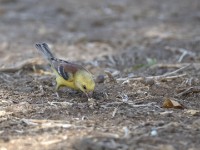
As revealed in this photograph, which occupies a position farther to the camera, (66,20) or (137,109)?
(66,20)

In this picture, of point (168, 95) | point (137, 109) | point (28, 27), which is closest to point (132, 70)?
point (168, 95)

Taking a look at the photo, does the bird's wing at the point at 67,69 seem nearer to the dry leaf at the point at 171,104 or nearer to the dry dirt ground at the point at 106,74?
the dry dirt ground at the point at 106,74

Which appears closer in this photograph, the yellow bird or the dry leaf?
the dry leaf

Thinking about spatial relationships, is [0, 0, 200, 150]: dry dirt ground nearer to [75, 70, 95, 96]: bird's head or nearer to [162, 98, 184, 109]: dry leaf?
[162, 98, 184, 109]: dry leaf

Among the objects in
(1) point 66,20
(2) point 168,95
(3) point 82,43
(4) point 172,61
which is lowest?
(2) point 168,95

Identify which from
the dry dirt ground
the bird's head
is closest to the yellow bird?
the bird's head

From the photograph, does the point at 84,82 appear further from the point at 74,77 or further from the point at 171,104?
the point at 171,104

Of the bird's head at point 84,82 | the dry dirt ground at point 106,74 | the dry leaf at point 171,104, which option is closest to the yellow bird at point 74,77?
the bird's head at point 84,82

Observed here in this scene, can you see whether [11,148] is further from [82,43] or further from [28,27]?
[28,27]
